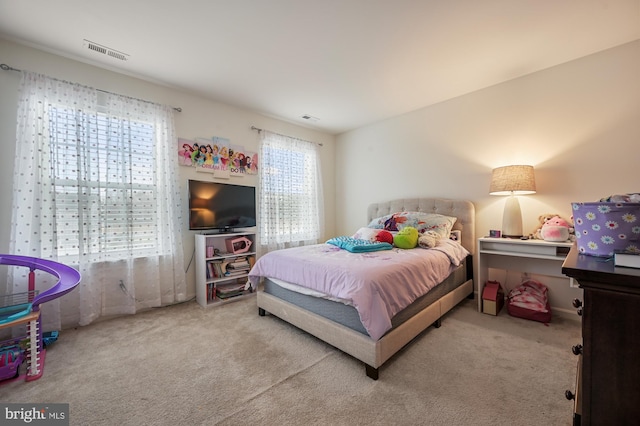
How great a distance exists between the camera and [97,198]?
2439mm

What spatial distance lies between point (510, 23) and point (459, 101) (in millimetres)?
1310

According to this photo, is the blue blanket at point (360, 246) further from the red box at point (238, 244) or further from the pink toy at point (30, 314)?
the pink toy at point (30, 314)

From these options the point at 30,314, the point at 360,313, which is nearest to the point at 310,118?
the point at 360,313

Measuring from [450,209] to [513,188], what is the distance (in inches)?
31.7

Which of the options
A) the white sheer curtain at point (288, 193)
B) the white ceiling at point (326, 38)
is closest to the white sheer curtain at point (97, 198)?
the white ceiling at point (326, 38)

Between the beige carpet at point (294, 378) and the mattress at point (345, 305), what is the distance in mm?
273

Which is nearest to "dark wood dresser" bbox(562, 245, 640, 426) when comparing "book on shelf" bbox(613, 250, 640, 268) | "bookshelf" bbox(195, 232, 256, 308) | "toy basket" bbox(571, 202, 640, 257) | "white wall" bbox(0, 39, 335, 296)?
"book on shelf" bbox(613, 250, 640, 268)

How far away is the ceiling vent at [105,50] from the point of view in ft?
7.19

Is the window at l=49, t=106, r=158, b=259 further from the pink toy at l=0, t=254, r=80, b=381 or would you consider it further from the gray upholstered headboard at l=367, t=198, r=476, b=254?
the gray upholstered headboard at l=367, t=198, r=476, b=254

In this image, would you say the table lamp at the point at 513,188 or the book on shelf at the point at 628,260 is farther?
the table lamp at the point at 513,188

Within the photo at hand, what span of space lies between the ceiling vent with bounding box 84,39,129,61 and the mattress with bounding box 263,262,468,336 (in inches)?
101

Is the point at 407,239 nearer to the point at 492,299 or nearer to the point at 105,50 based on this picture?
the point at 492,299

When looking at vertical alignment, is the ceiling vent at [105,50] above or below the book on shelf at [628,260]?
above

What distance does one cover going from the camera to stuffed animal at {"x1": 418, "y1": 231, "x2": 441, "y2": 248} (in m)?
2.58
